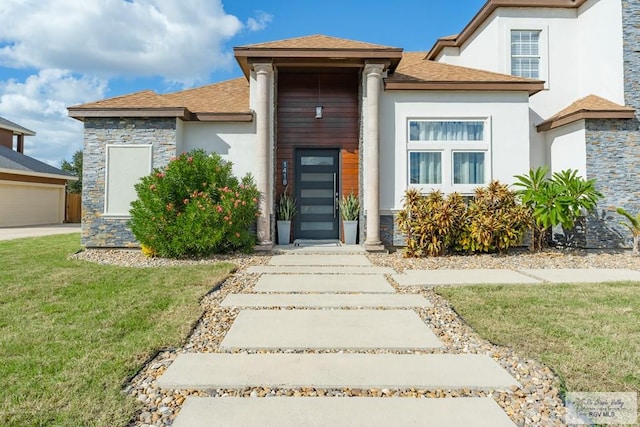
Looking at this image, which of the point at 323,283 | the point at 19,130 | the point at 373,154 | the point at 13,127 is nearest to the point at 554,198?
the point at 373,154

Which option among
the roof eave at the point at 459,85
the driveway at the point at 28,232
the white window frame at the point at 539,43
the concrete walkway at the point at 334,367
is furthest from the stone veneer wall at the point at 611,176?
the driveway at the point at 28,232

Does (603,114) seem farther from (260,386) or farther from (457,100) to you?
(260,386)

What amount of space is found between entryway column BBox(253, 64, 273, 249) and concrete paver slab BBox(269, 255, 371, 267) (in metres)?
0.79

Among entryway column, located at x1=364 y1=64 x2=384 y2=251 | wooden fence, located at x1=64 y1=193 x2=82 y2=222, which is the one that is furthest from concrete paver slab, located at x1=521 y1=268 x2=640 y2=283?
wooden fence, located at x1=64 y1=193 x2=82 y2=222

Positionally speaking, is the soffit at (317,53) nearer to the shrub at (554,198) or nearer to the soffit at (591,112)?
the shrub at (554,198)

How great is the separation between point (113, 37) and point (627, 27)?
58.7 ft

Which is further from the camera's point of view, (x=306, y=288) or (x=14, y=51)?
(x=14, y=51)

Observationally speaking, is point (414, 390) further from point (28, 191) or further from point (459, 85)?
point (28, 191)

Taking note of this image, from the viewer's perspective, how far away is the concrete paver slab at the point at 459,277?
5.36 meters

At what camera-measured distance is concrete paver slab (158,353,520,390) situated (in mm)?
2391

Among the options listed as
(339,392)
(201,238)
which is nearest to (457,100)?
(201,238)

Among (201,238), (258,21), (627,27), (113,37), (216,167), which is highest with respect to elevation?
(113,37)

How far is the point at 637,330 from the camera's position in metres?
3.35

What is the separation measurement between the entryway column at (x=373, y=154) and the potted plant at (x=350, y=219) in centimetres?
87
